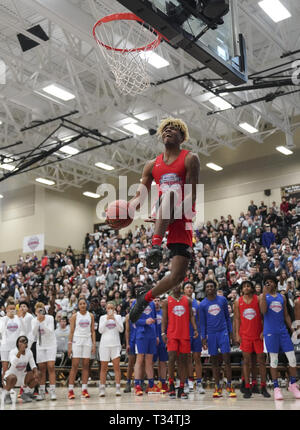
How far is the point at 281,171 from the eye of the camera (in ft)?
83.2

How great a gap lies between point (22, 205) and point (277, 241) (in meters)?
18.3

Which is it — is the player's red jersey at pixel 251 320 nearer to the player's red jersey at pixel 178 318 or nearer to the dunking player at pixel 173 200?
the player's red jersey at pixel 178 318

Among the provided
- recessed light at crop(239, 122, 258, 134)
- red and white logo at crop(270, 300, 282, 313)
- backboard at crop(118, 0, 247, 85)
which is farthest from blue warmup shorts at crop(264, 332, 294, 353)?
recessed light at crop(239, 122, 258, 134)

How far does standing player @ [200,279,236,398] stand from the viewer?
371 inches

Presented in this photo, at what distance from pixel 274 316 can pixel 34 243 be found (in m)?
20.7

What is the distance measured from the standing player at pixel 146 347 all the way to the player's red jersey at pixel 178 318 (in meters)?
0.51

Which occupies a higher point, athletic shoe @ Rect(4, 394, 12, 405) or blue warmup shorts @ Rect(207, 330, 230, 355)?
blue warmup shorts @ Rect(207, 330, 230, 355)

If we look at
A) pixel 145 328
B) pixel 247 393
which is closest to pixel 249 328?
pixel 247 393

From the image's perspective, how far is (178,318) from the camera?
31.7ft

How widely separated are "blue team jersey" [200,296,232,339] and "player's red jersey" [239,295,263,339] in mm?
458

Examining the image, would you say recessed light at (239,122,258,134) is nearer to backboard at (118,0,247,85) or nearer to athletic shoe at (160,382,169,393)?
athletic shoe at (160,382,169,393)

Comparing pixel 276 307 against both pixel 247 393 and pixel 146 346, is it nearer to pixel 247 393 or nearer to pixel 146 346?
pixel 247 393

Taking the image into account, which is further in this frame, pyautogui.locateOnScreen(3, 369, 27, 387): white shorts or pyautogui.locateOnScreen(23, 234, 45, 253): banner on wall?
pyautogui.locateOnScreen(23, 234, 45, 253): banner on wall

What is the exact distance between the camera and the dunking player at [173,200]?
4797 millimetres
